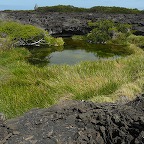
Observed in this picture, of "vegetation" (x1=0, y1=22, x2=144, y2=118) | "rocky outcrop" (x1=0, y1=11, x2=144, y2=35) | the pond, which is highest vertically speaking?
"vegetation" (x1=0, y1=22, x2=144, y2=118)

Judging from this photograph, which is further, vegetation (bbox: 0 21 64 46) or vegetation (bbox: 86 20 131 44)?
vegetation (bbox: 86 20 131 44)

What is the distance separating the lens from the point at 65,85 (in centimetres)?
1237

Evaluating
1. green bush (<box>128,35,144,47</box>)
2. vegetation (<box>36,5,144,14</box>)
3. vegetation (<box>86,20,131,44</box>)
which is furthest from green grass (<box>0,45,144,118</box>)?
vegetation (<box>36,5,144,14</box>)

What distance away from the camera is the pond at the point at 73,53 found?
24.7 metres

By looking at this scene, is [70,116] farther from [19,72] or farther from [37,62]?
[37,62]

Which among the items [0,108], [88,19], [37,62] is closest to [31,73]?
[0,108]

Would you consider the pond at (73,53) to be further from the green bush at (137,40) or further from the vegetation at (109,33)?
the green bush at (137,40)

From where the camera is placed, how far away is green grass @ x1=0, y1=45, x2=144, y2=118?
1058cm

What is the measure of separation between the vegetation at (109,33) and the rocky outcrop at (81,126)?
27.6 meters

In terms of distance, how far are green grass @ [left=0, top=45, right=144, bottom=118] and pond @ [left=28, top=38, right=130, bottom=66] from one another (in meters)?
7.71

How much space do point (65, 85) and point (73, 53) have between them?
15.9 meters

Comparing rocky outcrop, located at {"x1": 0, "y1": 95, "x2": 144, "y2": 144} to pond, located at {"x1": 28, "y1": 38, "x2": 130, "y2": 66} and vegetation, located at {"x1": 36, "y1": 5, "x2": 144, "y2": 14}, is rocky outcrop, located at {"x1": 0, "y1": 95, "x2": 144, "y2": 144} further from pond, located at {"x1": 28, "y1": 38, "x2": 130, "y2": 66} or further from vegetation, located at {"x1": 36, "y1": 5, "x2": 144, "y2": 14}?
vegetation, located at {"x1": 36, "y1": 5, "x2": 144, "y2": 14}

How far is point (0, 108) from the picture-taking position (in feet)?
32.2

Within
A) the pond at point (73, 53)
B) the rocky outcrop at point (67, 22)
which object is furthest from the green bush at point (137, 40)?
the rocky outcrop at point (67, 22)
